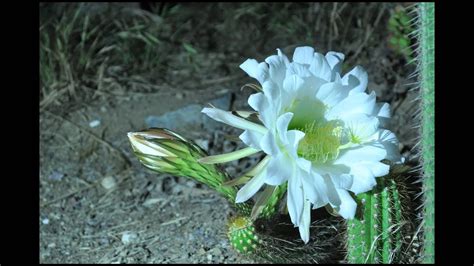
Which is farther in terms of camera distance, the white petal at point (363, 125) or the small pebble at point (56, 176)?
the small pebble at point (56, 176)

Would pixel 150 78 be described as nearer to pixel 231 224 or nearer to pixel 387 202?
pixel 231 224

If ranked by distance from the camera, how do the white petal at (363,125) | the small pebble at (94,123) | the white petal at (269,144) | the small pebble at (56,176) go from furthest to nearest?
the small pebble at (94,123), the small pebble at (56,176), the white petal at (363,125), the white petal at (269,144)

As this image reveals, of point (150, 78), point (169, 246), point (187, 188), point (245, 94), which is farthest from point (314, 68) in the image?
point (150, 78)

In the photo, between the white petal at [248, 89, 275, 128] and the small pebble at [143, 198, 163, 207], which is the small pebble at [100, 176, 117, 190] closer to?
the small pebble at [143, 198, 163, 207]

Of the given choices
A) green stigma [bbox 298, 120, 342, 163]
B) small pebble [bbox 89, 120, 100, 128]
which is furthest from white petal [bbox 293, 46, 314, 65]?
small pebble [bbox 89, 120, 100, 128]

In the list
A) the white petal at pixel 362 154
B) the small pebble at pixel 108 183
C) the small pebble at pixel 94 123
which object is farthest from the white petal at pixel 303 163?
the small pebble at pixel 94 123

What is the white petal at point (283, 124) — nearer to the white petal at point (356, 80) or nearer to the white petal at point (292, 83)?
the white petal at point (292, 83)

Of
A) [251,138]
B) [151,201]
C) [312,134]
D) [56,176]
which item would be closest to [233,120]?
[251,138]
